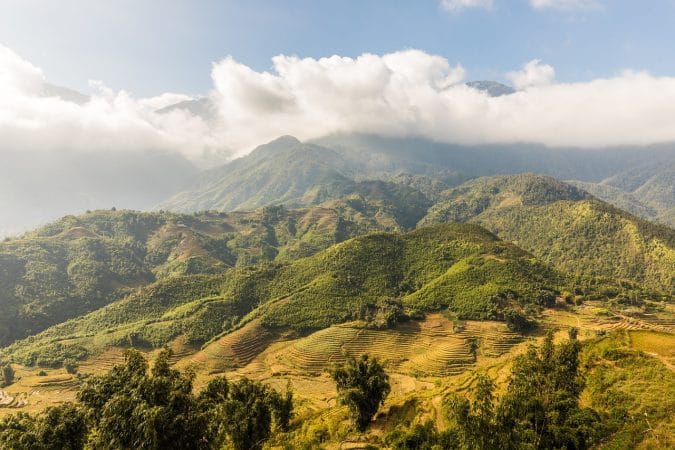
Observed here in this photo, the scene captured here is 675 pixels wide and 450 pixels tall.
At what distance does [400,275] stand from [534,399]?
112 meters

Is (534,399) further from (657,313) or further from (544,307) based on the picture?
(657,313)

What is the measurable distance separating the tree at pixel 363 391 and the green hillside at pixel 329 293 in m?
63.5

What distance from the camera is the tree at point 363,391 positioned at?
46062 millimetres

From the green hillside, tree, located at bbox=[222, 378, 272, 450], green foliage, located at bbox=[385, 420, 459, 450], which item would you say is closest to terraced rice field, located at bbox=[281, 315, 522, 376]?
the green hillside

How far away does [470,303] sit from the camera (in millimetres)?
110875

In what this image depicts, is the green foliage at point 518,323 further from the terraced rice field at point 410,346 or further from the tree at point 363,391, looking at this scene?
the tree at point 363,391

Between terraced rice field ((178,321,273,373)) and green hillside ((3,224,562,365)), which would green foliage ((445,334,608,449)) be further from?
terraced rice field ((178,321,273,373))

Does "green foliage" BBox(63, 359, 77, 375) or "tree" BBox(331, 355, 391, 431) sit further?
"green foliage" BBox(63, 359, 77, 375)

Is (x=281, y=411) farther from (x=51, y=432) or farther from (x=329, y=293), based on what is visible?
(x=329, y=293)

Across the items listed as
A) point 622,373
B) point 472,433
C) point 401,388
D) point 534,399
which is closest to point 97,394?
point 472,433

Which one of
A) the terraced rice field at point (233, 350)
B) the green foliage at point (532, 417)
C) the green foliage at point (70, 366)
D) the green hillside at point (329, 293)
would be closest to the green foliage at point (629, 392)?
the green foliage at point (532, 417)

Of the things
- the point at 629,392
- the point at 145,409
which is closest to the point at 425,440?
the point at 629,392

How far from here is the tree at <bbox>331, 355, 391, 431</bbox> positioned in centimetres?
4606

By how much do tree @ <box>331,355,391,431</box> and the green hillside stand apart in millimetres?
63533
